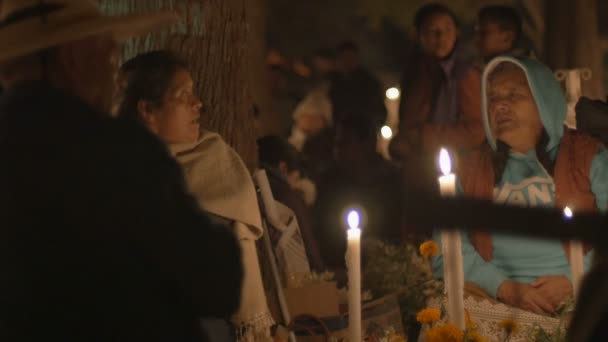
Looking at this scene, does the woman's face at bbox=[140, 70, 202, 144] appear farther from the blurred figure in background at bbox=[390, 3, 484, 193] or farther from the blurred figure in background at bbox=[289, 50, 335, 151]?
the blurred figure in background at bbox=[289, 50, 335, 151]

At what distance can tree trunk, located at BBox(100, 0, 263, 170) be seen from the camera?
18.2 ft

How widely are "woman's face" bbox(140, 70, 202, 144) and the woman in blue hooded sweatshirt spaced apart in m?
1.40

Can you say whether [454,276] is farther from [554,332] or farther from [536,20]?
[536,20]

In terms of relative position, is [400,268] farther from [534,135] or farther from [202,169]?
[202,169]

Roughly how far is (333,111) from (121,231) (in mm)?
8159

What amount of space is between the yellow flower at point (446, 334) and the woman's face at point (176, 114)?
1365mm

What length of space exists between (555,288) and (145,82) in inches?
81.3

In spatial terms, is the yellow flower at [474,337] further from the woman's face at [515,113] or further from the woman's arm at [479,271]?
the woman's face at [515,113]

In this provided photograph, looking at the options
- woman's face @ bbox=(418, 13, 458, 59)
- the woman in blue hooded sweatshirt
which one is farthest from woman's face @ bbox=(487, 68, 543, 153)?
woman's face @ bbox=(418, 13, 458, 59)

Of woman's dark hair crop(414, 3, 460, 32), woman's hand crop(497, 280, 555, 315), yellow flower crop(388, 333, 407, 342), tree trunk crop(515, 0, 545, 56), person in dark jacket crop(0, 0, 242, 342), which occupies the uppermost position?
tree trunk crop(515, 0, 545, 56)

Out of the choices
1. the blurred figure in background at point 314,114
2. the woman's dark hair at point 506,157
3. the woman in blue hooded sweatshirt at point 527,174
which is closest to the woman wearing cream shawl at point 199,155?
the woman in blue hooded sweatshirt at point 527,174

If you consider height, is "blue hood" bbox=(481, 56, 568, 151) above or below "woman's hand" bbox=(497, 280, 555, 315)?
above

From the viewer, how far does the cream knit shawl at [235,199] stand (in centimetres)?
451

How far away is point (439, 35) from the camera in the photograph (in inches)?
306
